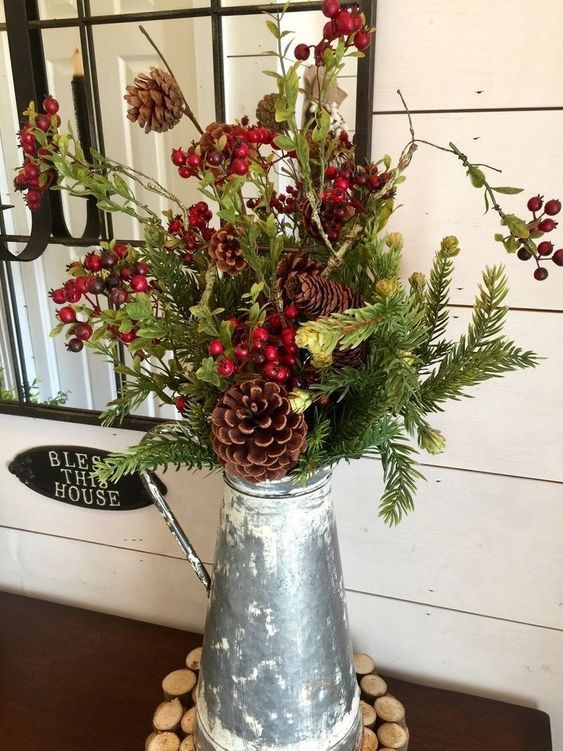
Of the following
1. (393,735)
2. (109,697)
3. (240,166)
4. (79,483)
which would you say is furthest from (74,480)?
(240,166)

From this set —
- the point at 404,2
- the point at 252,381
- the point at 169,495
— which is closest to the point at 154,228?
the point at 252,381

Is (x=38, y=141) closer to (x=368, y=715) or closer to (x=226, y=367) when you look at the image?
(x=226, y=367)

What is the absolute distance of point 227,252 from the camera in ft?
1.50

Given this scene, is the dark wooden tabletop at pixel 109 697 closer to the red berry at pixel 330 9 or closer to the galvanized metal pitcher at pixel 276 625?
the galvanized metal pitcher at pixel 276 625

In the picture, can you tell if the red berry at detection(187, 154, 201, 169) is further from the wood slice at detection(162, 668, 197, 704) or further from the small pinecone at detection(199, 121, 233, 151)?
the wood slice at detection(162, 668, 197, 704)

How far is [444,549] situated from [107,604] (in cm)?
54

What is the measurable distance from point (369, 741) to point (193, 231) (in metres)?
0.59

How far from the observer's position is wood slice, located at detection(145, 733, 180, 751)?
72 centimetres

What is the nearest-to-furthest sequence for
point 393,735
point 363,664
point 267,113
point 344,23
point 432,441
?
point 344,23, point 432,441, point 267,113, point 393,735, point 363,664

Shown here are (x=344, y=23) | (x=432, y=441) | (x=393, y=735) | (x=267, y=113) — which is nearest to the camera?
(x=344, y=23)

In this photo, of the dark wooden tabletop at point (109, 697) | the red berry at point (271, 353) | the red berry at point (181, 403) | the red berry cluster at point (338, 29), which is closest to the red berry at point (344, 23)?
the red berry cluster at point (338, 29)

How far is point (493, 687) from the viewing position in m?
0.86

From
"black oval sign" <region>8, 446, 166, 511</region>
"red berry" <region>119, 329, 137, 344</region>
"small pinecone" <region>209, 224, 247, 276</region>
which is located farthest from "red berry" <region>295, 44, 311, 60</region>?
"black oval sign" <region>8, 446, 166, 511</region>

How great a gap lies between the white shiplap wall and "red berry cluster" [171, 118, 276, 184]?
10.8 inches
